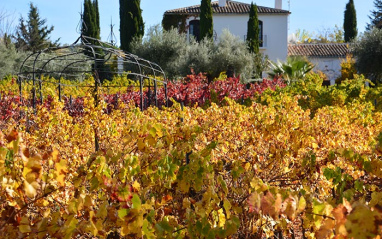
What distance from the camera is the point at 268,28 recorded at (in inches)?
1422

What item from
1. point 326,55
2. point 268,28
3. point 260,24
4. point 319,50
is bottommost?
point 326,55

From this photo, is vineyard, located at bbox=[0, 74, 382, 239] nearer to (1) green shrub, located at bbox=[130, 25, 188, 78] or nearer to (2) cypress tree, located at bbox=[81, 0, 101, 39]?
(1) green shrub, located at bbox=[130, 25, 188, 78]

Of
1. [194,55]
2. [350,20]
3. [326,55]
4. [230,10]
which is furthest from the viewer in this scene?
[350,20]

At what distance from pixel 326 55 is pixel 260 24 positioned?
19.6 ft

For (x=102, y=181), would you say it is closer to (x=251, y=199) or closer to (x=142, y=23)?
(x=251, y=199)

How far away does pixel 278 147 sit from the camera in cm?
446

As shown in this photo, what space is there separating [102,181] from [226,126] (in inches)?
107

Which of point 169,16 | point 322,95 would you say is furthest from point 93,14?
point 322,95

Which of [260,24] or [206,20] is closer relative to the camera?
[206,20]

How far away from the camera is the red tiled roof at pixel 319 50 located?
1526 inches

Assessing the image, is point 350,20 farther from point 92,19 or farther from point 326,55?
point 92,19

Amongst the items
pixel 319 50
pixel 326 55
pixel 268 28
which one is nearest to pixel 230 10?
pixel 268 28

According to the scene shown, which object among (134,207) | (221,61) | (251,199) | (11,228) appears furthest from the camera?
(221,61)

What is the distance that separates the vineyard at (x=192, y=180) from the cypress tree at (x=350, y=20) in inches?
1388
